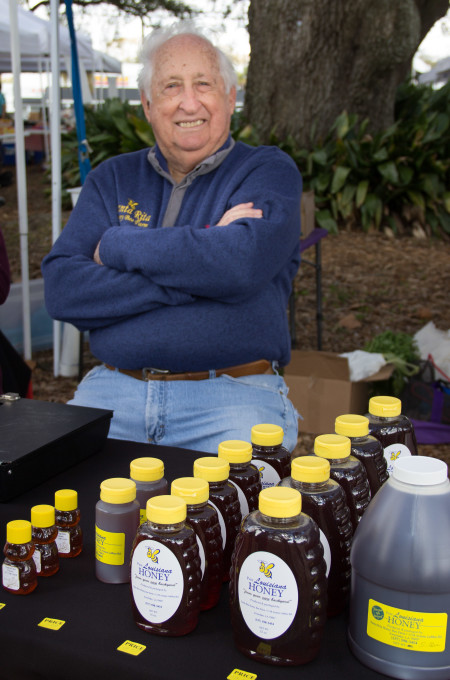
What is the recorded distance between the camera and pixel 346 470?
1100mm

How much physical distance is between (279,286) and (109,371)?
2.01ft

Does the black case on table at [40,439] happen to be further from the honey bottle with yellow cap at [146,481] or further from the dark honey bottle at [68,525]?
the honey bottle with yellow cap at [146,481]

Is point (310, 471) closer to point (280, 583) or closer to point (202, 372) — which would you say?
point (280, 583)

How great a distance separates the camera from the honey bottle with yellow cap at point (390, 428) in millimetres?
1260

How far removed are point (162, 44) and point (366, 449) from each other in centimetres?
167

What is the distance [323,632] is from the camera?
0.99 metres

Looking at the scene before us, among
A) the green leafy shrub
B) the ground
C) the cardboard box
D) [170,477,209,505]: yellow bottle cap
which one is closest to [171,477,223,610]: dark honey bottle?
[170,477,209,505]: yellow bottle cap

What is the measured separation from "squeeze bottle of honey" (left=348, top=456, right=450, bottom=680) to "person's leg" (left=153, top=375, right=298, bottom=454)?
1.14 m

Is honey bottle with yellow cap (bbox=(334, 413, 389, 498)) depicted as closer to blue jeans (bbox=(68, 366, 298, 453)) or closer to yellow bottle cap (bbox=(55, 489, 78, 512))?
yellow bottle cap (bbox=(55, 489, 78, 512))

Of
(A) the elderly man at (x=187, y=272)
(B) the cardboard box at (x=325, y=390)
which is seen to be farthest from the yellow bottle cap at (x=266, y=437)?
(B) the cardboard box at (x=325, y=390)

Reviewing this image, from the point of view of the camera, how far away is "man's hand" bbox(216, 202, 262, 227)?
2084 mm

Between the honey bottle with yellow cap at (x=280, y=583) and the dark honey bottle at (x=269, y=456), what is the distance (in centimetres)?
31

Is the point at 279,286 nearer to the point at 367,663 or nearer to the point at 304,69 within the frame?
the point at 367,663

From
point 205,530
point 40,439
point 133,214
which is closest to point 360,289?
point 133,214
